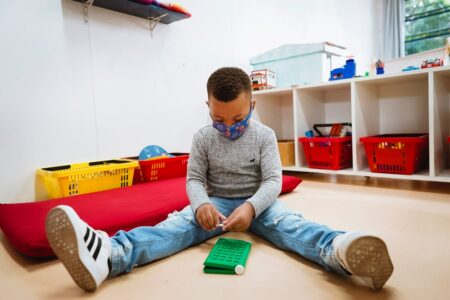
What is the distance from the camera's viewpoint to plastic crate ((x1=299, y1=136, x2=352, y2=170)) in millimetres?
1708

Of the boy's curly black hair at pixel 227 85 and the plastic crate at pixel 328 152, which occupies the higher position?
the boy's curly black hair at pixel 227 85

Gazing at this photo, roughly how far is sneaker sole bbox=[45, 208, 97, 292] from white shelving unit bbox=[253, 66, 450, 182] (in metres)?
1.41

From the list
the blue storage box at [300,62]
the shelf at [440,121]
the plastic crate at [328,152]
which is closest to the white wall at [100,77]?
the blue storage box at [300,62]

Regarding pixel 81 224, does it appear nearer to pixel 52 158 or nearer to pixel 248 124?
pixel 248 124

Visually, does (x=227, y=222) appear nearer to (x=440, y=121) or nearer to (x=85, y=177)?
(x=85, y=177)

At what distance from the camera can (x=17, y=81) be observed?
1306 mm

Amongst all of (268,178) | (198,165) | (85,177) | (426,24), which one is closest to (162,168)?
(85,177)

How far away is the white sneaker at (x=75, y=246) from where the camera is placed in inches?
22.7

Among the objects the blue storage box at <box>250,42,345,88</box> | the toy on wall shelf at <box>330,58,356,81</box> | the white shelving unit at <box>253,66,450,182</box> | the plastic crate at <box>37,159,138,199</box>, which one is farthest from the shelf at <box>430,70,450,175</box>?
the plastic crate at <box>37,159,138,199</box>

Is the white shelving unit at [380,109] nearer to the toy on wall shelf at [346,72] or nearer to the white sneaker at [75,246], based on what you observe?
the toy on wall shelf at [346,72]

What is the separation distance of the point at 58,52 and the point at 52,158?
0.48m

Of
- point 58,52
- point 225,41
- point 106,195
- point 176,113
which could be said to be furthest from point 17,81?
point 225,41

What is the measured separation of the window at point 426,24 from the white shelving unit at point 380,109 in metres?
2.49

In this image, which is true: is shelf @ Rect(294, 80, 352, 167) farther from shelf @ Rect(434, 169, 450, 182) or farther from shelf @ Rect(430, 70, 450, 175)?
shelf @ Rect(434, 169, 450, 182)
